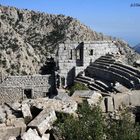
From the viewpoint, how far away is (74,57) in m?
47.6

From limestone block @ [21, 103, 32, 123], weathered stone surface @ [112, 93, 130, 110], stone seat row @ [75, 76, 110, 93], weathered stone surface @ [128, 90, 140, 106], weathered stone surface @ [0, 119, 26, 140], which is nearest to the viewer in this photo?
weathered stone surface @ [0, 119, 26, 140]

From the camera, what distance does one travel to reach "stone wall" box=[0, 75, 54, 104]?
147 feet

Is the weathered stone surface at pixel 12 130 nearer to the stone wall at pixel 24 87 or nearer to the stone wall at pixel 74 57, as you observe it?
the stone wall at pixel 24 87

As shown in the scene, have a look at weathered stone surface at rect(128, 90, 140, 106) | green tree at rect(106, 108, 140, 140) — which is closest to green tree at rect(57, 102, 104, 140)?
green tree at rect(106, 108, 140, 140)

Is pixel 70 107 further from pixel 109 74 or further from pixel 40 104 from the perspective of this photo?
pixel 109 74

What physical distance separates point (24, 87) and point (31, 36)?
43.3 metres

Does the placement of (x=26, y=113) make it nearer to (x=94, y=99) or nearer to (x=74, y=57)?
(x=94, y=99)

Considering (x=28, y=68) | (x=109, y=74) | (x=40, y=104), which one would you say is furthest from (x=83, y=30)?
(x=40, y=104)

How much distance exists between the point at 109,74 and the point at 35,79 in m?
7.57

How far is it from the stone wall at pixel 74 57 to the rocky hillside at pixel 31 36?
63.5 ft

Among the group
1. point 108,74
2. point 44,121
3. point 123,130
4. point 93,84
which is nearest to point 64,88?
point 93,84

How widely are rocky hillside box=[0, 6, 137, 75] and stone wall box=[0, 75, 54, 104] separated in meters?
20.5

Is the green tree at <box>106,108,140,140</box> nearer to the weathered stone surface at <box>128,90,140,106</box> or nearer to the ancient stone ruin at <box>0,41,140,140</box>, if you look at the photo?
the ancient stone ruin at <box>0,41,140,140</box>

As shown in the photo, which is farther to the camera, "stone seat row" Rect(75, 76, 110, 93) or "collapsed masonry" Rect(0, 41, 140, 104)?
"collapsed masonry" Rect(0, 41, 140, 104)
